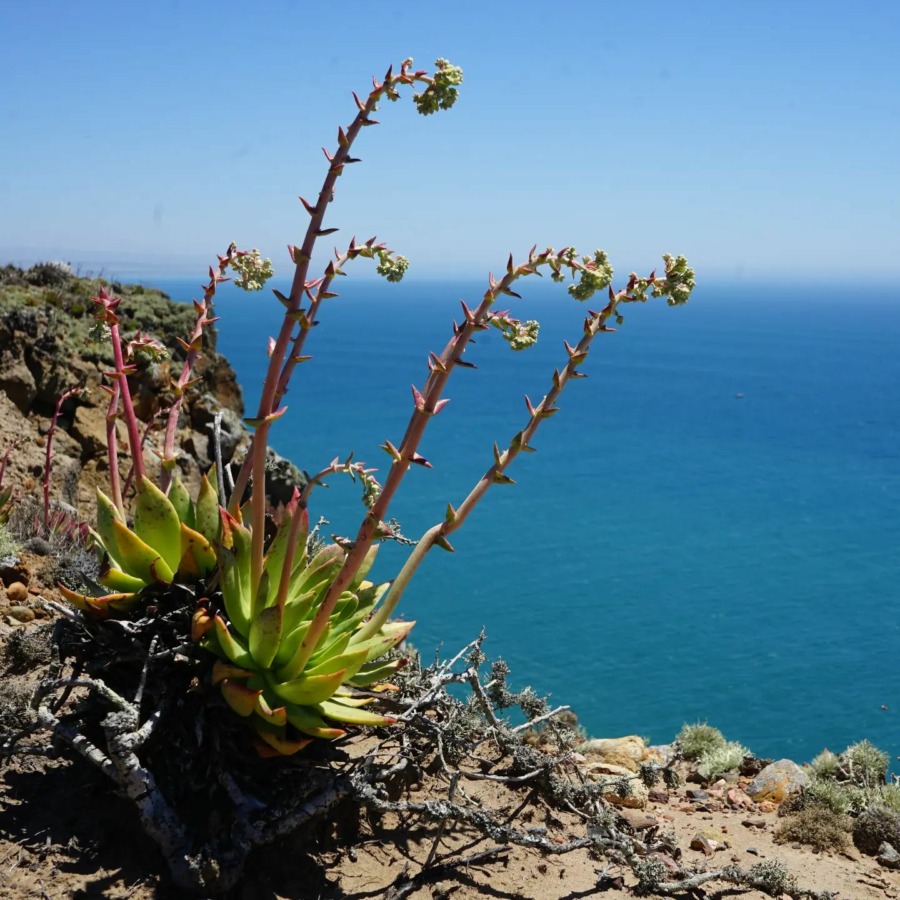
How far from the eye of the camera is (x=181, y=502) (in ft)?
14.4

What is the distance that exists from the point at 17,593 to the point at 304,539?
95.2 inches

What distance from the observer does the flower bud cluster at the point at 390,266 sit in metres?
3.73

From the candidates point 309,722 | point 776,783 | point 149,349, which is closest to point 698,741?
point 776,783

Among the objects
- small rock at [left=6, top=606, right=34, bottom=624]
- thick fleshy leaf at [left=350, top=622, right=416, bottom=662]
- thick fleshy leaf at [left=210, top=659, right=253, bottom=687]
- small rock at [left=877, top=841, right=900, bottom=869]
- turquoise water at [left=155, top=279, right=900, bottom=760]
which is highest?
thick fleshy leaf at [left=350, top=622, right=416, bottom=662]

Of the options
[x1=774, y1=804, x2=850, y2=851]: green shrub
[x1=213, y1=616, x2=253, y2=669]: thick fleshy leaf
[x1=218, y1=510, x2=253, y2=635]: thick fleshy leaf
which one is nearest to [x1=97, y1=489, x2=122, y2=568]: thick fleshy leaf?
[x1=218, y1=510, x2=253, y2=635]: thick fleshy leaf

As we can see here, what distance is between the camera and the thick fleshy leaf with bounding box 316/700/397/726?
372cm

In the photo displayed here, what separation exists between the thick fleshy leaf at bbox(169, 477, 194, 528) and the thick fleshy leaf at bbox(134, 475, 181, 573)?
206mm

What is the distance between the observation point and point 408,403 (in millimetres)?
63438

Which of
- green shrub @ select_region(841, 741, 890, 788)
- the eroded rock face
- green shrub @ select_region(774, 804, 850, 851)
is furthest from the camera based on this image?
the eroded rock face

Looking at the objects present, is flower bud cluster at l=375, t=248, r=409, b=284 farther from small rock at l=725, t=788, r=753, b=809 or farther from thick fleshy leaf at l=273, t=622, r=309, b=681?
small rock at l=725, t=788, r=753, b=809

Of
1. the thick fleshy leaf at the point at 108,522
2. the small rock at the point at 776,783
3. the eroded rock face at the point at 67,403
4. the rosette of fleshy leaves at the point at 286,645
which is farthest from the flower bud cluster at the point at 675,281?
the eroded rock face at the point at 67,403

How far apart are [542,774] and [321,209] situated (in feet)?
9.47

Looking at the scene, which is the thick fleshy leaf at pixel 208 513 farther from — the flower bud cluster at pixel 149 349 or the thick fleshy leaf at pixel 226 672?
the thick fleshy leaf at pixel 226 672

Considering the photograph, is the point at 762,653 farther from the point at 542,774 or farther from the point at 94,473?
the point at 542,774
